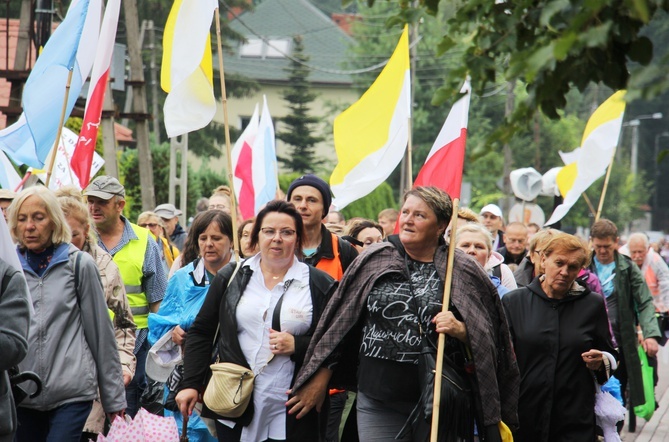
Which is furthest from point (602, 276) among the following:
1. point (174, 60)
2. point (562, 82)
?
point (562, 82)

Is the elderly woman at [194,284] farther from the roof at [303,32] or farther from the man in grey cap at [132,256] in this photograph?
the roof at [303,32]

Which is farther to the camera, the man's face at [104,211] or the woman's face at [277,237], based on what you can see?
the man's face at [104,211]

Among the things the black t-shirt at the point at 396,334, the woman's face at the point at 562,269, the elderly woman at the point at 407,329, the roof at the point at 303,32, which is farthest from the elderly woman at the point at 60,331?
the roof at the point at 303,32

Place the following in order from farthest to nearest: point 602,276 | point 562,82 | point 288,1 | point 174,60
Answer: point 288,1 → point 602,276 → point 174,60 → point 562,82

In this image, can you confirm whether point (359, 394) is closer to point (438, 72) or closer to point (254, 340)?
point (254, 340)

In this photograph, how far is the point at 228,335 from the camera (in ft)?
18.6

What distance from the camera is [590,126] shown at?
41.0 feet

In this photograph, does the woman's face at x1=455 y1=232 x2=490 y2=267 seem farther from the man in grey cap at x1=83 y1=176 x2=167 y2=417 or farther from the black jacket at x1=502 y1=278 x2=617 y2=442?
the man in grey cap at x1=83 y1=176 x2=167 y2=417

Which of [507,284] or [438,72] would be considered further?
[438,72]

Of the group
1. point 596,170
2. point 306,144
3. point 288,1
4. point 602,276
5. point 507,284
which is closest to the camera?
point 507,284

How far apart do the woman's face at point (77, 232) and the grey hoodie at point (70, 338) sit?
80cm

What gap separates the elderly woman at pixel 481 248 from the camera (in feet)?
24.6

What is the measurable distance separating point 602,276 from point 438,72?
157 feet

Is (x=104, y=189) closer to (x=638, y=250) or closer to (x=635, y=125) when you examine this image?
(x=638, y=250)
